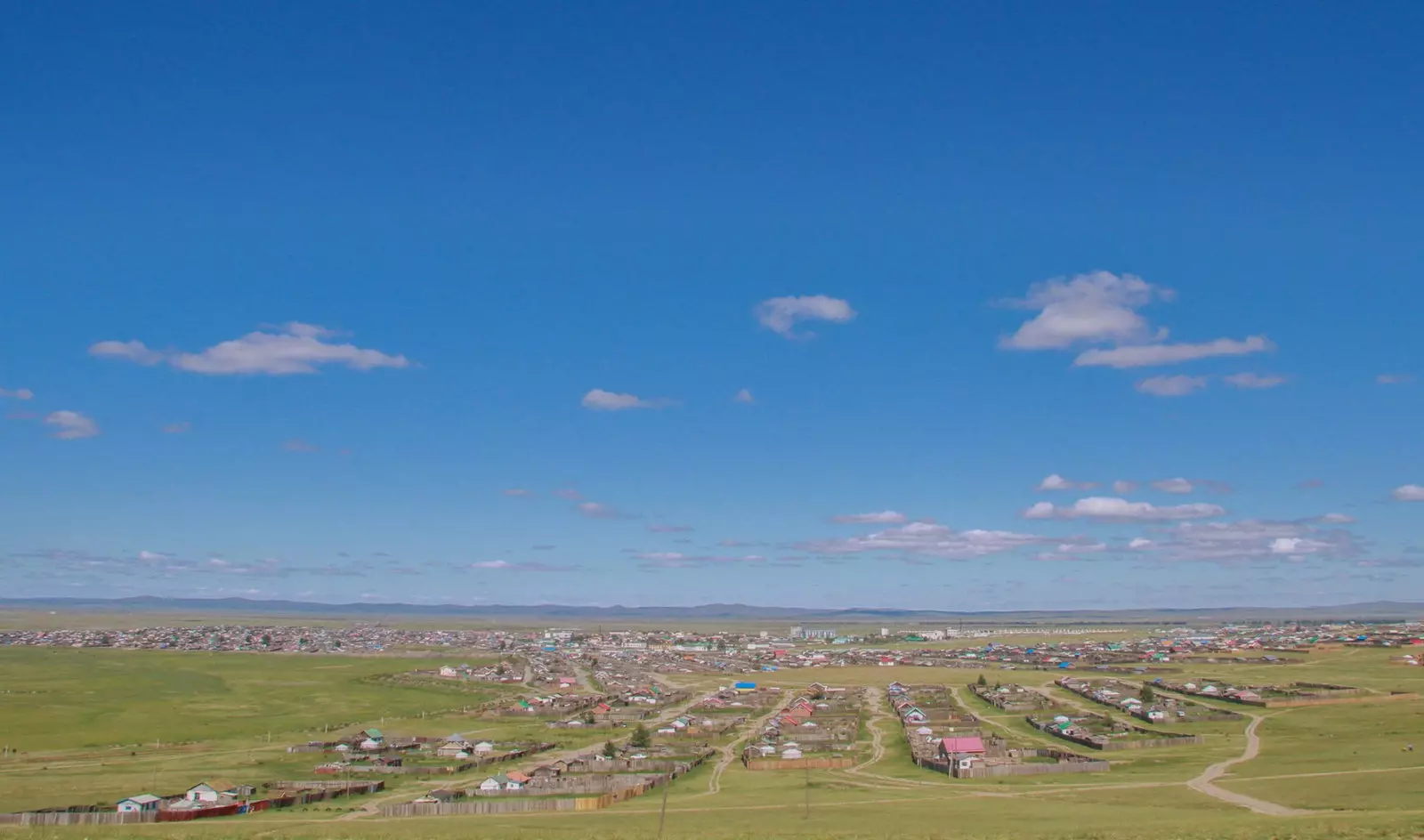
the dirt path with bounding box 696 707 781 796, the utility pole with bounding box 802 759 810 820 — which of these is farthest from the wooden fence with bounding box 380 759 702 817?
the utility pole with bounding box 802 759 810 820

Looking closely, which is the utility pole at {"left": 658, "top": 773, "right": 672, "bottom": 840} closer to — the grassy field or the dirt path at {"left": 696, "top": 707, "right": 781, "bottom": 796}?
the grassy field

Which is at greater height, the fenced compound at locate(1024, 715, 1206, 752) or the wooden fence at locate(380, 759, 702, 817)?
the fenced compound at locate(1024, 715, 1206, 752)

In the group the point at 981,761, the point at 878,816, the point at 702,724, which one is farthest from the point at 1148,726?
the point at 878,816

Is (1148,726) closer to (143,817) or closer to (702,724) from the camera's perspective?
(702,724)

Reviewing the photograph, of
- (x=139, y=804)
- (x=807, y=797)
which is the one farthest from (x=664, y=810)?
(x=139, y=804)

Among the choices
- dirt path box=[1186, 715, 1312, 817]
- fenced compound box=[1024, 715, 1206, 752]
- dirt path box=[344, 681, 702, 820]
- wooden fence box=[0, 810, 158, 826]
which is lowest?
dirt path box=[344, 681, 702, 820]

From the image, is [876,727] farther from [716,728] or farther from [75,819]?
[75,819]
